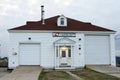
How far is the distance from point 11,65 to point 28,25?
4848 mm

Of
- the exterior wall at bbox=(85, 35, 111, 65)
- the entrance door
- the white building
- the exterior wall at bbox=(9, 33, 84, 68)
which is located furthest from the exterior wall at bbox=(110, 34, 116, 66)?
the entrance door

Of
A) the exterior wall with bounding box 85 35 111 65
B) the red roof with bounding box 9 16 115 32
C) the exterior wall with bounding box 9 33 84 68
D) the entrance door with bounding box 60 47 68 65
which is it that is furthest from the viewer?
the exterior wall with bounding box 85 35 111 65

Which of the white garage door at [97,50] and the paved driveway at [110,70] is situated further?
the white garage door at [97,50]

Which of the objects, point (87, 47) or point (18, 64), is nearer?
point (18, 64)

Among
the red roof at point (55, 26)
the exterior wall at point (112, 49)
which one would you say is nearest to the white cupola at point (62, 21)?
the red roof at point (55, 26)

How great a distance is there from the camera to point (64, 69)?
2578 centimetres

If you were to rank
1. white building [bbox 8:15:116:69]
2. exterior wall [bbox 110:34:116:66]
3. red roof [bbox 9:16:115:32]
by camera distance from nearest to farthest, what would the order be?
1. white building [bbox 8:15:116:69]
2. red roof [bbox 9:16:115:32]
3. exterior wall [bbox 110:34:116:66]

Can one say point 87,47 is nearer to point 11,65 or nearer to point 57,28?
point 57,28

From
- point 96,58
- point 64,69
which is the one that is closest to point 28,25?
point 64,69

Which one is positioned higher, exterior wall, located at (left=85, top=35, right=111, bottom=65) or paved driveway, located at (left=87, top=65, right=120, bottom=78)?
exterior wall, located at (left=85, top=35, right=111, bottom=65)

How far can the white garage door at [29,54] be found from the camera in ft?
85.8

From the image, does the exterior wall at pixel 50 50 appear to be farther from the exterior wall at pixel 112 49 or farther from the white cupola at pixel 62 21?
the white cupola at pixel 62 21

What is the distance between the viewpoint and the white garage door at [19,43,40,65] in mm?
26141

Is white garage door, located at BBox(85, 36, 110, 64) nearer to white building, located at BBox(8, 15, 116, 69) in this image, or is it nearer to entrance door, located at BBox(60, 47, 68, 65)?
white building, located at BBox(8, 15, 116, 69)
